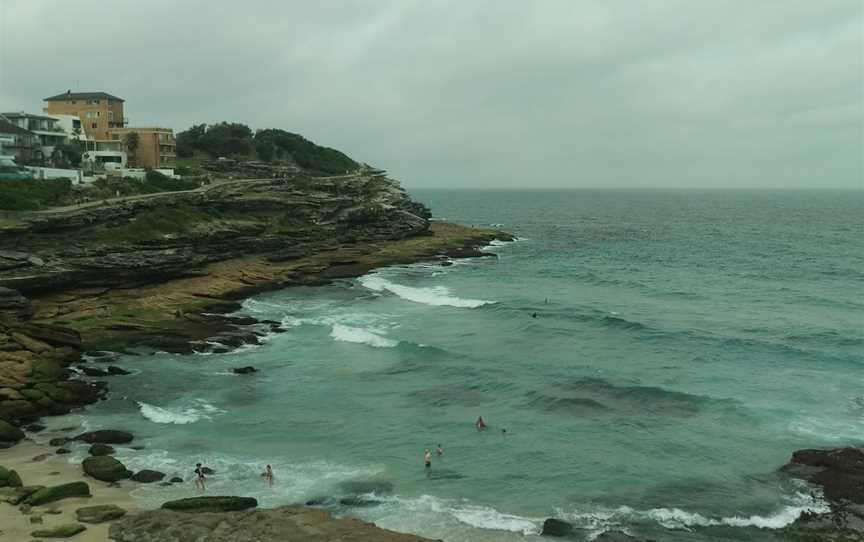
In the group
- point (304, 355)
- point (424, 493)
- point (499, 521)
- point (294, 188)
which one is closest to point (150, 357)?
point (304, 355)

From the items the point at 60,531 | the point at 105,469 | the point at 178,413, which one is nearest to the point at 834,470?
the point at 60,531

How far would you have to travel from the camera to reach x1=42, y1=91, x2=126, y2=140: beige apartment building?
309 ft

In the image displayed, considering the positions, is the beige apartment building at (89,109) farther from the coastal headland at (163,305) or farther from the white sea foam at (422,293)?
the white sea foam at (422,293)

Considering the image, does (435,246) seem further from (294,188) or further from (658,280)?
(658,280)

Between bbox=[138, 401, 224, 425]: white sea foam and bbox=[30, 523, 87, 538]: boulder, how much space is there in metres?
11.3

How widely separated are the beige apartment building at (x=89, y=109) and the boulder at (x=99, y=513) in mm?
80996

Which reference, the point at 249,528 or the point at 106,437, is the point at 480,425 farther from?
the point at 106,437

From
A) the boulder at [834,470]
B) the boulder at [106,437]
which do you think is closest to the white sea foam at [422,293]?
the boulder at [106,437]

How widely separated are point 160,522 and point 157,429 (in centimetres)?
1122

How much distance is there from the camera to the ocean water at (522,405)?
26.1 m

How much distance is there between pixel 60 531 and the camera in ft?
72.9

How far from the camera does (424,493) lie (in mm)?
26688

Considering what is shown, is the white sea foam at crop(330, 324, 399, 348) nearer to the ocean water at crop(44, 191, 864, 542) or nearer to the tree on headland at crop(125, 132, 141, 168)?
the ocean water at crop(44, 191, 864, 542)

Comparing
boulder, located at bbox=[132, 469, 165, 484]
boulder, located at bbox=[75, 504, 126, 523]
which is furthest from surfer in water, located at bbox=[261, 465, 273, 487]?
boulder, located at bbox=[75, 504, 126, 523]
